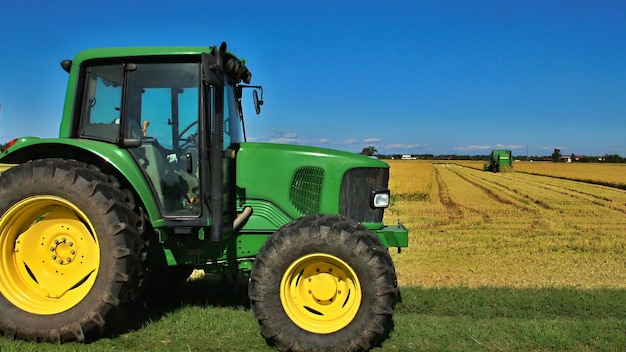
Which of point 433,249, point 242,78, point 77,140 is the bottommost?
point 433,249

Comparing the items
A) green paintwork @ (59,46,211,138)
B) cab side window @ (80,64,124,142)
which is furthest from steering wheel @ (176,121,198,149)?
green paintwork @ (59,46,211,138)

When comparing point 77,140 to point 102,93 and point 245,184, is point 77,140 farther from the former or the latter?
point 245,184

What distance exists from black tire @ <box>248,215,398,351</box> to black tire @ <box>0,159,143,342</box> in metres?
1.15

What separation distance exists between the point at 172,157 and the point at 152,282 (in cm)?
189

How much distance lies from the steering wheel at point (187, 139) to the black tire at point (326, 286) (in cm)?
114

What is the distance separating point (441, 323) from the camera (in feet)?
16.4

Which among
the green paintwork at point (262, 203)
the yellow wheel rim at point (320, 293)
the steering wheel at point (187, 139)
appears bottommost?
the yellow wheel rim at point (320, 293)

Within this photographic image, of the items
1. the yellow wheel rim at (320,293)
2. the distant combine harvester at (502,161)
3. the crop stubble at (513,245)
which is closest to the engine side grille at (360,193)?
the yellow wheel rim at (320,293)

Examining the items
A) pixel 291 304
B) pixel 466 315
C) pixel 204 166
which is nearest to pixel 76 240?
pixel 204 166

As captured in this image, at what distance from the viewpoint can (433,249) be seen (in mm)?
9906

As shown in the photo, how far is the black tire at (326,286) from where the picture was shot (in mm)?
4145

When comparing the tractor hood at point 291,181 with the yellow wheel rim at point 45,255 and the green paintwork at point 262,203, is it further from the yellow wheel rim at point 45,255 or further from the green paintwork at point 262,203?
the yellow wheel rim at point 45,255

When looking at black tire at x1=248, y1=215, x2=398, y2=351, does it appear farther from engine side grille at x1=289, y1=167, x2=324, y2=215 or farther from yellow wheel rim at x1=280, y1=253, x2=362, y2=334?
engine side grille at x1=289, y1=167, x2=324, y2=215

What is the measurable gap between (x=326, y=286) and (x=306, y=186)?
1.03 metres
